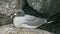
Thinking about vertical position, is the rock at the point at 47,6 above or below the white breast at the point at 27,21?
above

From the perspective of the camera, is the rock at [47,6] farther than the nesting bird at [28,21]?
No

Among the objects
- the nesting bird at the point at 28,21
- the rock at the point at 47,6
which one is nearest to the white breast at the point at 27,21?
the nesting bird at the point at 28,21

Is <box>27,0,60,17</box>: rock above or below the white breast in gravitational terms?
above

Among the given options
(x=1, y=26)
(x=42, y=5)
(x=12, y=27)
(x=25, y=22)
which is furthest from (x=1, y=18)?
(x=42, y=5)

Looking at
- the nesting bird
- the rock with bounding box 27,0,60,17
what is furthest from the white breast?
the rock with bounding box 27,0,60,17

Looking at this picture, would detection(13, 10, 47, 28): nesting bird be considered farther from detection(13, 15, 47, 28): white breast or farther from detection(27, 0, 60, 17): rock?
detection(27, 0, 60, 17): rock

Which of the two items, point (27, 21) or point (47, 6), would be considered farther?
point (27, 21)

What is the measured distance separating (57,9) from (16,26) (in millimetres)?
626

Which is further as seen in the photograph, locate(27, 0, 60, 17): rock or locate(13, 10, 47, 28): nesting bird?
locate(13, 10, 47, 28): nesting bird

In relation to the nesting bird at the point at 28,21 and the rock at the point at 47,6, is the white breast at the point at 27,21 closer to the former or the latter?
the nesting bird at the point at 28,21

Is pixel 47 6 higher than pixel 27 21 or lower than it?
higher

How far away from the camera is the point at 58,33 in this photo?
1.74 metres

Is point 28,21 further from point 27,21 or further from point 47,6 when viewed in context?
point 47,6

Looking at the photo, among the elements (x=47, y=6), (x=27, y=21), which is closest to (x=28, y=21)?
(x=27, y=21)
